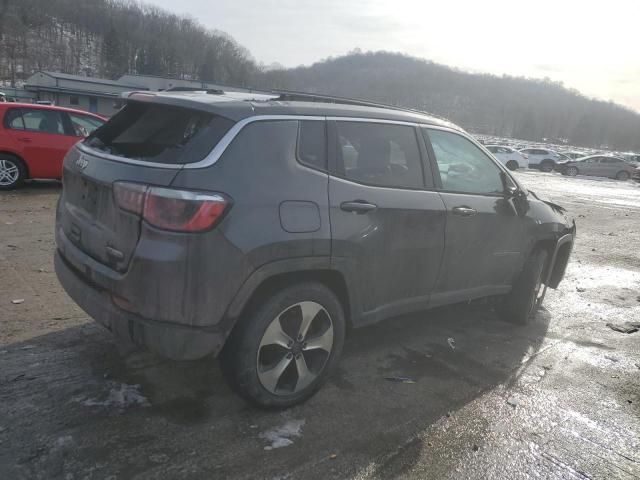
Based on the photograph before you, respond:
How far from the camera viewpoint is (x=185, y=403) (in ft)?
10.4

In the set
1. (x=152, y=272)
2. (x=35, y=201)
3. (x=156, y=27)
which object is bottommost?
(x=35, y=201)

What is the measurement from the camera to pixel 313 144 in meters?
3.14

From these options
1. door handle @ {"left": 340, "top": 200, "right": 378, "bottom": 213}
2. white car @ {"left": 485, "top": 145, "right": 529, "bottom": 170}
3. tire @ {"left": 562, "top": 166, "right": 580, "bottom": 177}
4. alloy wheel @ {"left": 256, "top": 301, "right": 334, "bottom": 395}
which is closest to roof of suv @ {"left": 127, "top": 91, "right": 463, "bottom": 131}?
door handle @ {"left": 340, "top": 200, "right": 378, "bottom": 213}

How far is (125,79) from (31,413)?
79.1 m

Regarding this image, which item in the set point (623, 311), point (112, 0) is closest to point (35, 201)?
point (623, 311)

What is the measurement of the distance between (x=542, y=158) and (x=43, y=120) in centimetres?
3511

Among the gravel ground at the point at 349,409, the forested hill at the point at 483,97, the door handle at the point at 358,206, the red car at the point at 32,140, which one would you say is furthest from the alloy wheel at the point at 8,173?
the forested hill at the point at 483,97

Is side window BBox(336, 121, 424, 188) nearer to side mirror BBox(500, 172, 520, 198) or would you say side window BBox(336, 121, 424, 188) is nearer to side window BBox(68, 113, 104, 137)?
side mirror BBox(500, 172, 520, 198)

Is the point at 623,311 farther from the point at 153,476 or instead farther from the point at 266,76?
the point at 266,76

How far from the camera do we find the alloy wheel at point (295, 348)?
3.01 metres

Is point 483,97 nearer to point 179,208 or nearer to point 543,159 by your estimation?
point 543,159

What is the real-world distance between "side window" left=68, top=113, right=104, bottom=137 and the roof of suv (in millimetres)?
7424

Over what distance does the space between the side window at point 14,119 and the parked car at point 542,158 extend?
1364 inches

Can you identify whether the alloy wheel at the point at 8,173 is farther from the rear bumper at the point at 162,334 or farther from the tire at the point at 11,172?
the rear bumper at the point at 162,334
